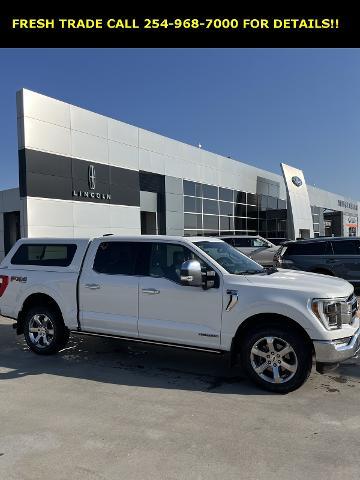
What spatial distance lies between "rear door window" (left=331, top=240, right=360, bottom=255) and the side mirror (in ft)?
25.5

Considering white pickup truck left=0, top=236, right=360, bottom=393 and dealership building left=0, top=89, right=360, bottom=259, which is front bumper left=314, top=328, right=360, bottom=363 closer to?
white pickup truck left=0, top=236, right=360, bottom=393

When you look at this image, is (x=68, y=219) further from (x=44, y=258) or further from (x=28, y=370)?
(x=28, y=370)

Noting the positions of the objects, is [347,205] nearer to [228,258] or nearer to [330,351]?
[228,258]

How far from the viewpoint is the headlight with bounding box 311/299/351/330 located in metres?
4.79

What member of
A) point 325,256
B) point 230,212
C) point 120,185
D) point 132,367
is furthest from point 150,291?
point 230,212

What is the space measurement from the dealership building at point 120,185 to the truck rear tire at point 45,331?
33.0ft

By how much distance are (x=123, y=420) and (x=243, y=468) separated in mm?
1342

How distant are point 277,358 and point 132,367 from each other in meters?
2.04

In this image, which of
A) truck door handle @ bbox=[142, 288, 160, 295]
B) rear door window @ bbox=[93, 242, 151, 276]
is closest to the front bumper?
truck door handle @ bbox=[142, 288, 160, 295]

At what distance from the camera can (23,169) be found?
16203 mm

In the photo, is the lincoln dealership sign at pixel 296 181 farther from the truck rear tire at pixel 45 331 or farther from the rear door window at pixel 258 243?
the truck rear tire at pixel 45 331

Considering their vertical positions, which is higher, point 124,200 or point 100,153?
point 100,153

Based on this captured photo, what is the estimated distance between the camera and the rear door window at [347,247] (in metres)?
11.8

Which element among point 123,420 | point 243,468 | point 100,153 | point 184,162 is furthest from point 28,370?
point 184,162
